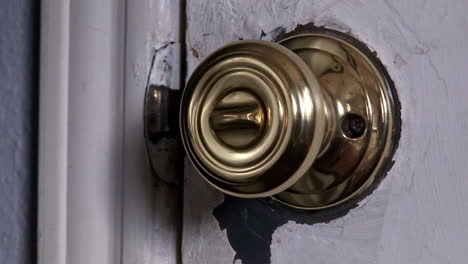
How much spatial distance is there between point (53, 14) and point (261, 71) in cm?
17

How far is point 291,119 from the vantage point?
0.23 meters

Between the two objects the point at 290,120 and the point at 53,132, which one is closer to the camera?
the point at 290,120

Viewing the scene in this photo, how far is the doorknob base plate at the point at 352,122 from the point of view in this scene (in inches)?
10.7

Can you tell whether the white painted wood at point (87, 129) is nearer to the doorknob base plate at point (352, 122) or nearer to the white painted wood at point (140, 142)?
the white painted wood at point (140, 142)

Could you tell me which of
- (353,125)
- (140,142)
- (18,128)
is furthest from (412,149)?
(18,128)

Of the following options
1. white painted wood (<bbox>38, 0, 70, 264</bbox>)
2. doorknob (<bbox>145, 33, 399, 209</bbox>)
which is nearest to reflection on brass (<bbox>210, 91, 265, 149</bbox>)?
doorknob (<bbox>145, 33, 399, 209</bbox>)

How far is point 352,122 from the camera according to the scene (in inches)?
10.9

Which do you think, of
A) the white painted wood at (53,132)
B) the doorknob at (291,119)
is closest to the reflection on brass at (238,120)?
the doorknob at (291,119)

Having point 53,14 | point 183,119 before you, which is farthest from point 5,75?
point 183,119

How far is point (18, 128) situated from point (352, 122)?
0.75ft

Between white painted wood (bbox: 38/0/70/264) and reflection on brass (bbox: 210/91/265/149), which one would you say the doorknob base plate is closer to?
reflection on brass (bbox: 210/91/265/149)

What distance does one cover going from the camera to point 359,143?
10.9 inches

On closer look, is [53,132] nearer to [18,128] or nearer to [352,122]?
[18,128]

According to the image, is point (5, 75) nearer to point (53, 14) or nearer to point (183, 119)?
point (53, 14)
